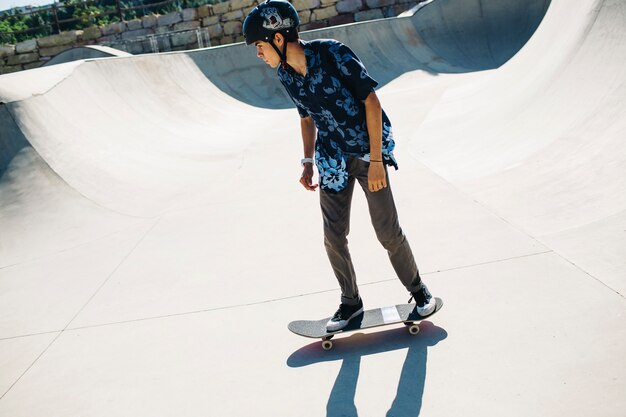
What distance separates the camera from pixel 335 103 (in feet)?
8.63

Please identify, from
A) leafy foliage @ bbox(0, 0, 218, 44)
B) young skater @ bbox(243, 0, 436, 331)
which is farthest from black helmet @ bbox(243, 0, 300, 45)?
leafy foliage @ bbox(0, 0, 218, 44)

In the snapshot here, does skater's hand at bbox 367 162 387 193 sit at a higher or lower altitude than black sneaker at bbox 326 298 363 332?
higher

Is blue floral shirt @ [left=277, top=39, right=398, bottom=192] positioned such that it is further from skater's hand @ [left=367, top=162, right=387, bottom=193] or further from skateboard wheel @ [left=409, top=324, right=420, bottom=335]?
skateboard wheel @ [left=409, top=324, right=420, bottom=335]

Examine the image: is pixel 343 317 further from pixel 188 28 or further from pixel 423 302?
pixel 188 28

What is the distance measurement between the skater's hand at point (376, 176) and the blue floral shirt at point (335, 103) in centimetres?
8

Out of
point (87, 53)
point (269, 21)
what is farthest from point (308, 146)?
point (87, 53)

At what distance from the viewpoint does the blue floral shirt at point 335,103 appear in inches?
101

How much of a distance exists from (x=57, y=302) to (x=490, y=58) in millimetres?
13063

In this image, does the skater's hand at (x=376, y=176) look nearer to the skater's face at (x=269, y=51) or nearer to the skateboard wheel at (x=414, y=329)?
the skater's face at (x=269, y=51)

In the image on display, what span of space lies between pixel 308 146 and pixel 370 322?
969 millimetres

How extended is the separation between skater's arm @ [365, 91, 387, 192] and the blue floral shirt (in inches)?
2.1

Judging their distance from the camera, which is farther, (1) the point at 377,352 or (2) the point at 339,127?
(1) the point at 377,352

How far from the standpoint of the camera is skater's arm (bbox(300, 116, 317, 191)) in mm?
2988

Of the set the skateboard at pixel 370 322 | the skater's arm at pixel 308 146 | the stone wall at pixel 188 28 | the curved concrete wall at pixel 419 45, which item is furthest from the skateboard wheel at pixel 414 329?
the stone wall at pixel 188 28
